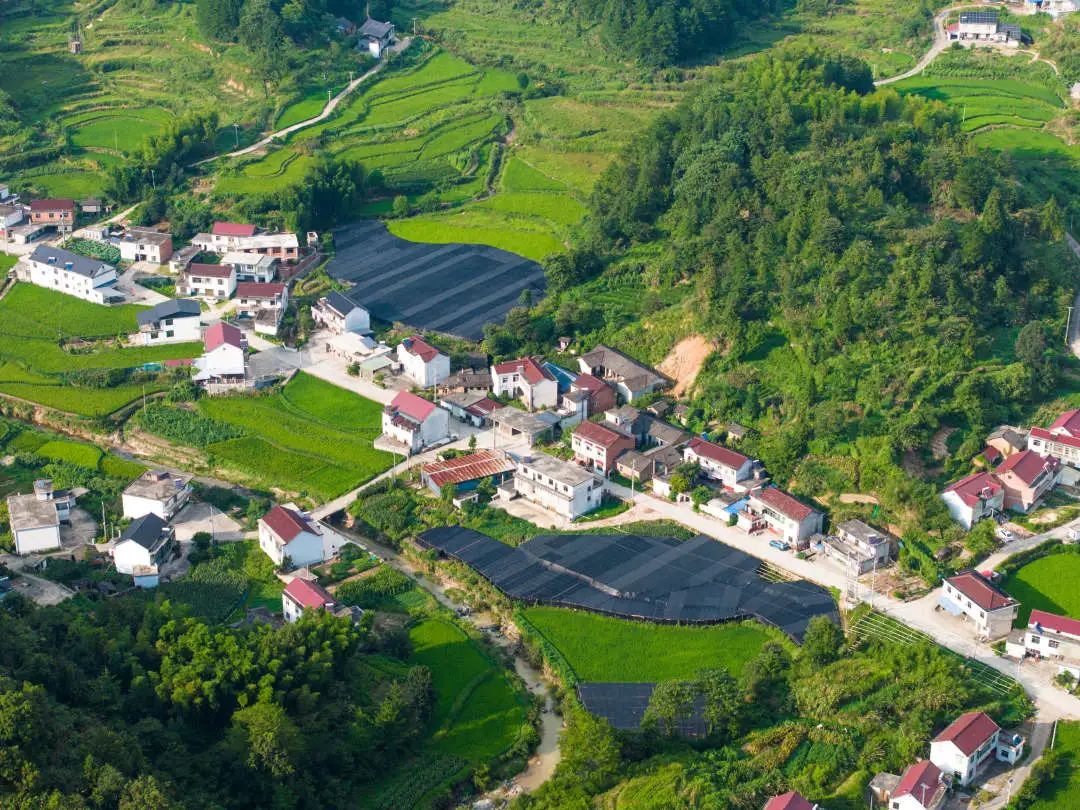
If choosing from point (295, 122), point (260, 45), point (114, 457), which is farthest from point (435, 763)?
point (260, 45)

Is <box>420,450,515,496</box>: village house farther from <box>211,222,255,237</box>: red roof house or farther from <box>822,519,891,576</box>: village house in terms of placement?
<box>211,222,255,237</box>: red roof house

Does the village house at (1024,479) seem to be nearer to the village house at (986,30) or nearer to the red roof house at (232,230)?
the red roof house at (232,230)

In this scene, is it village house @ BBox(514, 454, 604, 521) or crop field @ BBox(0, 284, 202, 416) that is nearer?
village house @ BBox(514, 454, 604, 521)

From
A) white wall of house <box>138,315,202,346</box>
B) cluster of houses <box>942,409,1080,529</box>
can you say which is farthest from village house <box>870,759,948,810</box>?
white wall of house <box>138,315,202,346</box>

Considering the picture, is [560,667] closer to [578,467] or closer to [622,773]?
[622,773]

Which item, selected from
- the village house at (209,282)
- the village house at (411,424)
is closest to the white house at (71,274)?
the village house at (209,282)

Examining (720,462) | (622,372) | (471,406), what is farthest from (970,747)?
(471,406)
